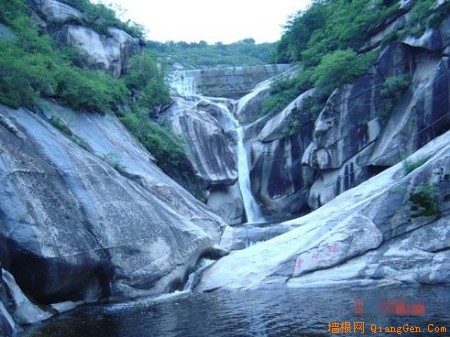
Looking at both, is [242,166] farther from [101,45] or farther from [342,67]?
[101,45]

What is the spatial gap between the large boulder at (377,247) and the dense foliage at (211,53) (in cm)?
4770

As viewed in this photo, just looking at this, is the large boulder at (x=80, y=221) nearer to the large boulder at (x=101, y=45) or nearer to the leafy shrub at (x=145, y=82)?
the large boulder at (x=101, y=45)

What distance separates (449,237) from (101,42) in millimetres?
24478

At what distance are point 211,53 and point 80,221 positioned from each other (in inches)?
2603

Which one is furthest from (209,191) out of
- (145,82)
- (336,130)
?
(336,130)

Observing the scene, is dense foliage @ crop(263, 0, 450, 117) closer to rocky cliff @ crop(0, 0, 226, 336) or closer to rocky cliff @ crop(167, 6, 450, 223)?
rocky cliff @ crop(167, 6, 450, 223)

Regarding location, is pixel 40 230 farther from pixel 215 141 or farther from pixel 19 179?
pixel 215 141

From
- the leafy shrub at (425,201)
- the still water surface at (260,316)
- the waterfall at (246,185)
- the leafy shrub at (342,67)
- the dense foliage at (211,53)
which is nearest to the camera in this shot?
the still water surface at (260,316)

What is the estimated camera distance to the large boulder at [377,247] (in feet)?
42.8

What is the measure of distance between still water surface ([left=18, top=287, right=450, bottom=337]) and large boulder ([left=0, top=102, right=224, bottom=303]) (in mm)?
1089

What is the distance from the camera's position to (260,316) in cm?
1075

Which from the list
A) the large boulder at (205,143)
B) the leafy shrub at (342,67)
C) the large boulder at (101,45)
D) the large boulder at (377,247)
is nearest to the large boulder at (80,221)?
the large boulder at (377,247)

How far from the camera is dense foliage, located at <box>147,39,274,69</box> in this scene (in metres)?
68.2

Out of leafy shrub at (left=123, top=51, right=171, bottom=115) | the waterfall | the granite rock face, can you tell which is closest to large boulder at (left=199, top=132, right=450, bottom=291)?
the waterfall
